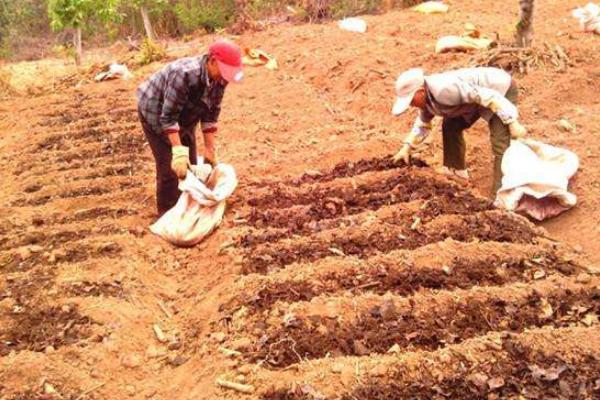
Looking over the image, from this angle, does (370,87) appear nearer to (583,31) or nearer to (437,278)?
(583,31)

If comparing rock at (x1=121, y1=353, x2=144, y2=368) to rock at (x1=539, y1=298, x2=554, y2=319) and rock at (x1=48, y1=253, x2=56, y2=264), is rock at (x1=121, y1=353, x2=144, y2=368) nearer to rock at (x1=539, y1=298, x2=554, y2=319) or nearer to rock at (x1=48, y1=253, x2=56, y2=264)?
rock at (x1=48, y1=253, x2=56, y2=264)

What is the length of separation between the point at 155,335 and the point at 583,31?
6.89m

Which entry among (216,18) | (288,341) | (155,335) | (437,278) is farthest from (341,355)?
(216,18)

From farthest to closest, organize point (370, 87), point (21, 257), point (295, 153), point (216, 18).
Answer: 1. point (216, 18)
2. point (370, 87)
3. point (295, 153)
4. point (21, 257)

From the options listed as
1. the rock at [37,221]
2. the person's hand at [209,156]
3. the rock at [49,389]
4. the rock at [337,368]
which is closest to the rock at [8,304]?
the rock at [49,389]

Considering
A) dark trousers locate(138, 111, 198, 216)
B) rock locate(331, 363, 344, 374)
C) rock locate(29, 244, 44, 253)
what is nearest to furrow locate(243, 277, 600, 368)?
rock locate(331, 363, 344, 374)

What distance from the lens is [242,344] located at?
2801mm

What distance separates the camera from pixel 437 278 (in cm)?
316

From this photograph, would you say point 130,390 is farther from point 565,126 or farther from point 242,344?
point 565,126

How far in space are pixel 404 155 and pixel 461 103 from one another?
0.75m

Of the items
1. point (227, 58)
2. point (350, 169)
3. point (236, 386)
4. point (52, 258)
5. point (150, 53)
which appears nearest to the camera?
point (236, 386)

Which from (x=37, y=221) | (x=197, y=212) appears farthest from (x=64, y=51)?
(x=197, y=212)

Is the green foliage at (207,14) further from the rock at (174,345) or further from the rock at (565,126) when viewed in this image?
the rock at (174,345)

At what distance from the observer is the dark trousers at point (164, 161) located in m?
3.92
